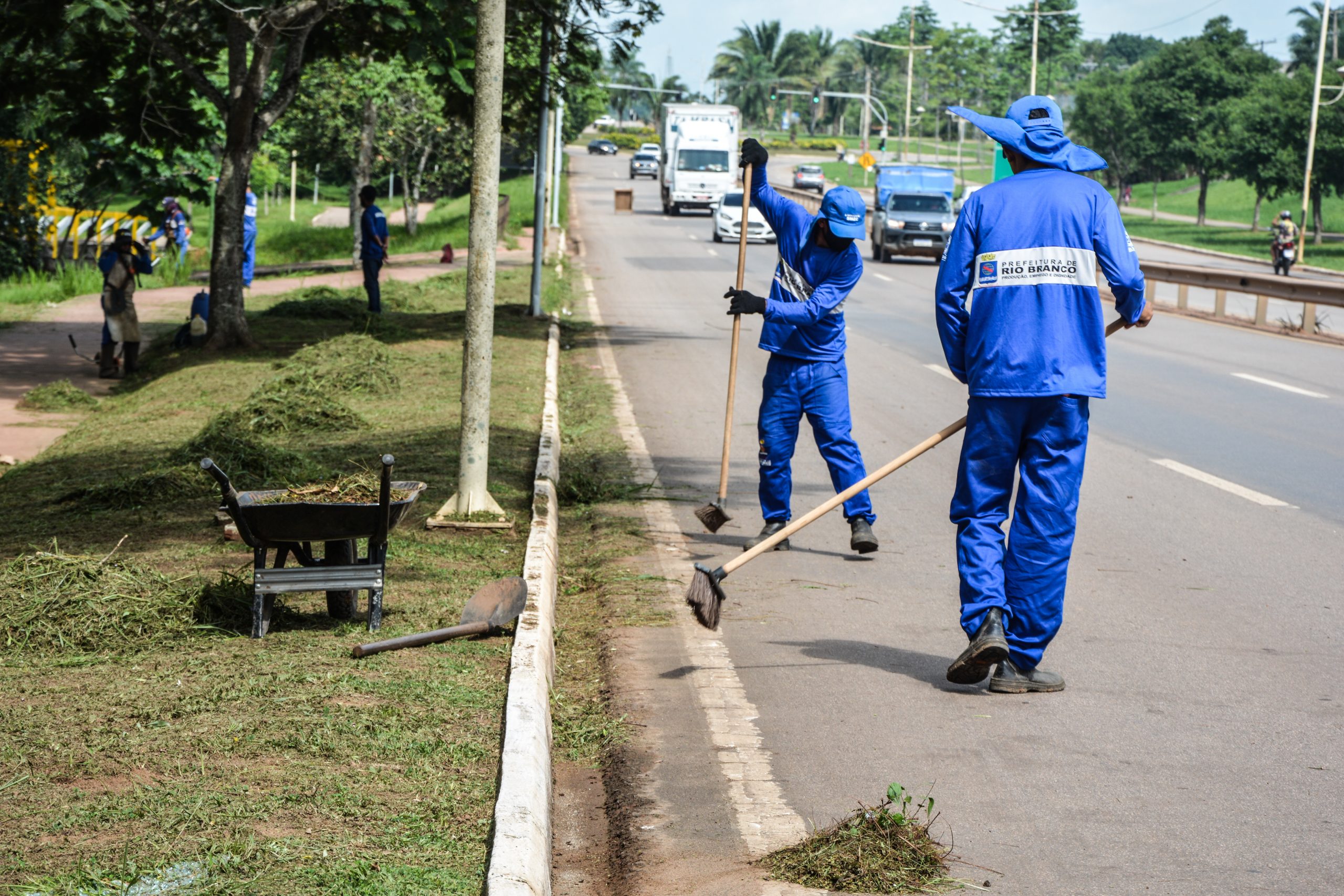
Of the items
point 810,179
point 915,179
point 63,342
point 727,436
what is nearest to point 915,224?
point 915,179

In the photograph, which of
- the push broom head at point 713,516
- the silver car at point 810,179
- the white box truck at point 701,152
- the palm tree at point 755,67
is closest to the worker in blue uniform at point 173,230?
the push broom head at point 713,516

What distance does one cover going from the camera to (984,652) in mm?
5297

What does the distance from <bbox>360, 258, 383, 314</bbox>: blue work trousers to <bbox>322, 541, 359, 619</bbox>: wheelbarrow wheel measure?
13.9 meters

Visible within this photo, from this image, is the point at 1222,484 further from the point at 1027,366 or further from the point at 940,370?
the point at 940,370

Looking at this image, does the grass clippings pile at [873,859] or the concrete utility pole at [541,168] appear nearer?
the grass clippings pile at [873,859]

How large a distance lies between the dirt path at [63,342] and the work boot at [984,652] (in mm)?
8534

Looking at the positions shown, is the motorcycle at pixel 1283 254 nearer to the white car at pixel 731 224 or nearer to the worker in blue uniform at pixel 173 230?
the white car at pixel 731 224

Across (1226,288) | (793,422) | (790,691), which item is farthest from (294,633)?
(1226,288)

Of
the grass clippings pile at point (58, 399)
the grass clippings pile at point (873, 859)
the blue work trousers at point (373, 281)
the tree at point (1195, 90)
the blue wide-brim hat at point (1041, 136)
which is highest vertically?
the tree at point (1195, 90)

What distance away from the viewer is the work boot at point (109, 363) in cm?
1599

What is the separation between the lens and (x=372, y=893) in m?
3.51

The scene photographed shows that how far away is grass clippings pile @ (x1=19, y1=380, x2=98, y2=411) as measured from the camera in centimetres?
1380

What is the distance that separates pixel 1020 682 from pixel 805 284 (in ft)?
9.28

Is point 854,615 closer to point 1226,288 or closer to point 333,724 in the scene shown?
point 333,724
